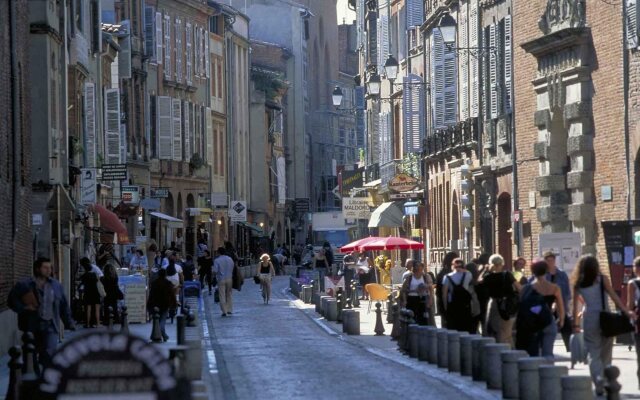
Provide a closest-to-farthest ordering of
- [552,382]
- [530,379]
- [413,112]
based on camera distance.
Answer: [552,382], [530,379], [413,112]

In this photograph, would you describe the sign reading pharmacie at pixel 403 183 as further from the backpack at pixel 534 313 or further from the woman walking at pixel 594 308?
the woman walking at pixel 594 308

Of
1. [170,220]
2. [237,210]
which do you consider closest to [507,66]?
[170,220]

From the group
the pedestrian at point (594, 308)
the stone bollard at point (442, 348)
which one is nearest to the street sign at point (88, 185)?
the stone bollard at point (442, 348)

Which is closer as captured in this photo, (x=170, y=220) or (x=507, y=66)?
(x=507, y=66)

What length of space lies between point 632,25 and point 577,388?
15.7 meters

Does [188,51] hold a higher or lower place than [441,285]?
higher

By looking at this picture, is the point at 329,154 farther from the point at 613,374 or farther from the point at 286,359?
the point at 613,374

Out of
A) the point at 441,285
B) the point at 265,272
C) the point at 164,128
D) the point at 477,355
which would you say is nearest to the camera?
the point at 477,355

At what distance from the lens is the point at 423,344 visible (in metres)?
27.8

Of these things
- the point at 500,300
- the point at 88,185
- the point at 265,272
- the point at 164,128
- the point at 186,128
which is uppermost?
the point at 186,128

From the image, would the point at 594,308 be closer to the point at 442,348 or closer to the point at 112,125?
the point at 442,348

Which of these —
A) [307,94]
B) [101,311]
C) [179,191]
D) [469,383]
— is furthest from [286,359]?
[307,94]

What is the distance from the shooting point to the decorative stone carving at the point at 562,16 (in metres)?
34.7

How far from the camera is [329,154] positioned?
138000 millimetres
